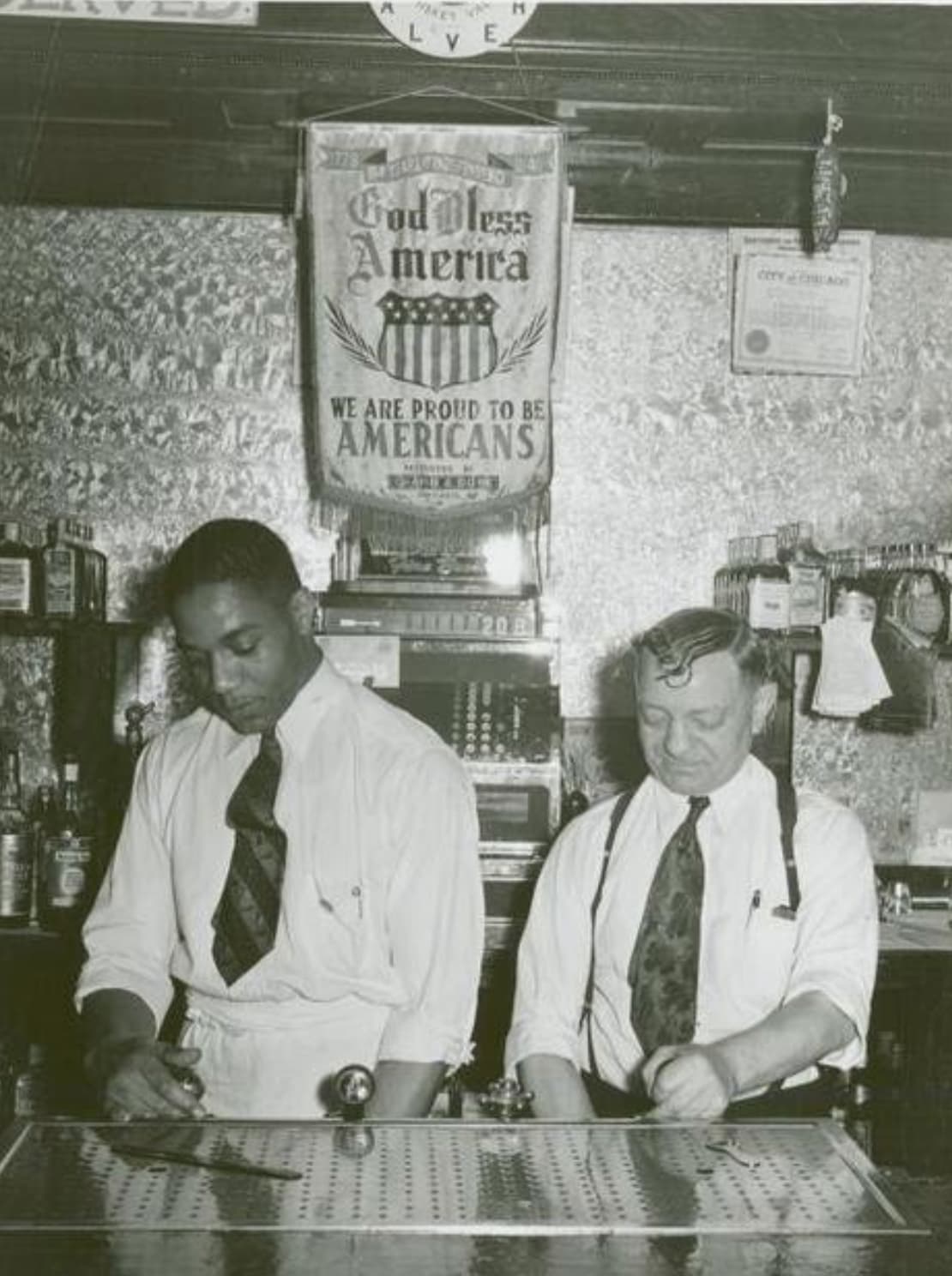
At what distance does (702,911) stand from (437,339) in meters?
2.09

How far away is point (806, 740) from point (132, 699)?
2.07m

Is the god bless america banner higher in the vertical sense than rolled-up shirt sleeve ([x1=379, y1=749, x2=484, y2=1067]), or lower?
higher

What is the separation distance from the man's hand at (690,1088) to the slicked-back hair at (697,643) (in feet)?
2.21

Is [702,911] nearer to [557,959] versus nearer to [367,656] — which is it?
[557,959]

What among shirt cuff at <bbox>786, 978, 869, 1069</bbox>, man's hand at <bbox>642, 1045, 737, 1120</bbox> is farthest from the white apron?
shirt cuff at <bbox>786, 978, 869, 1069</bbox>

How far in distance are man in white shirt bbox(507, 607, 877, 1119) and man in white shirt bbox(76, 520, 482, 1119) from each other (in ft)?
0.55

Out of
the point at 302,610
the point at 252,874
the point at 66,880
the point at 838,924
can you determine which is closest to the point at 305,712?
the point at 302,610

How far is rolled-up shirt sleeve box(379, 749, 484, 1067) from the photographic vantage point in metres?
2.66

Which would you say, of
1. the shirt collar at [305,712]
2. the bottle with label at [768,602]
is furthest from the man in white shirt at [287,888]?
the bottle with label at [768,602]

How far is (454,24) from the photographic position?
4105 millimetres

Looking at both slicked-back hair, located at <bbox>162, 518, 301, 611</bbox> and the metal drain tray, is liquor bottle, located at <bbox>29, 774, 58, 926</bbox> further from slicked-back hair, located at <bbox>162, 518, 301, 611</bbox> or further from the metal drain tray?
the metal drain tray

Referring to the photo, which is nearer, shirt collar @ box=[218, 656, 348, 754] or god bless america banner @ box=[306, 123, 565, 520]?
shirt collar @ box=[218, 656, 348, 754]

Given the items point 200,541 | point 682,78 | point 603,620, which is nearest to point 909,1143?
point 603,620

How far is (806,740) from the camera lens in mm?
4934
